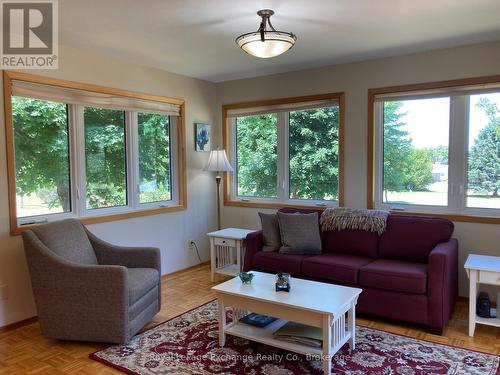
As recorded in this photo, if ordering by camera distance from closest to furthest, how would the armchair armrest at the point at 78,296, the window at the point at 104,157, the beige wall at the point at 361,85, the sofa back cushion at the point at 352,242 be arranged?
the armchair armrest at the point at 78,296, the beige wall at the point at 361,85, the sofa back cushion at the point at 352,242, the window at the point at 104,157

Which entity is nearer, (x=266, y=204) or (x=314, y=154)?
(x=314, y=154)

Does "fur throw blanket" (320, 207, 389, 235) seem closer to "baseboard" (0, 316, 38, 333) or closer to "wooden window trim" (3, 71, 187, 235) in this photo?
"wooden window trim" (3, 71, 187, 235)

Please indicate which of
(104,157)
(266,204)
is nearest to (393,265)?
(266,204)

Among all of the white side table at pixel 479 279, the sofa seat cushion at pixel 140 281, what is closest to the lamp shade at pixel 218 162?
the sofa seat cushion at pixel 140 281

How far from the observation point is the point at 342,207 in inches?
165

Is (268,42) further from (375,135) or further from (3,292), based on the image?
(3,292)

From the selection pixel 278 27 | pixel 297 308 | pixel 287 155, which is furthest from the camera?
pixel 287 155

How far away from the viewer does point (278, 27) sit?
3162 millimetres

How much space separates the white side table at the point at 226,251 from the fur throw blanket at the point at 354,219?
93 cm

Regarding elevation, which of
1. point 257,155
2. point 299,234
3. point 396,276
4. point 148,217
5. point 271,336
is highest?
point 257,155

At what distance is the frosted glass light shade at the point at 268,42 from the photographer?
8.60ft

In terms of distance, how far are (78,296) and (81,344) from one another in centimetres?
40

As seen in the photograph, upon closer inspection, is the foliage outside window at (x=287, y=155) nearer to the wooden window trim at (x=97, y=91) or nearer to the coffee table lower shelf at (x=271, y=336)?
the wooden window trim at (x=97, y=91)

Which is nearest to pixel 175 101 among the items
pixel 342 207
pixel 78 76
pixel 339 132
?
pixel 78 76
